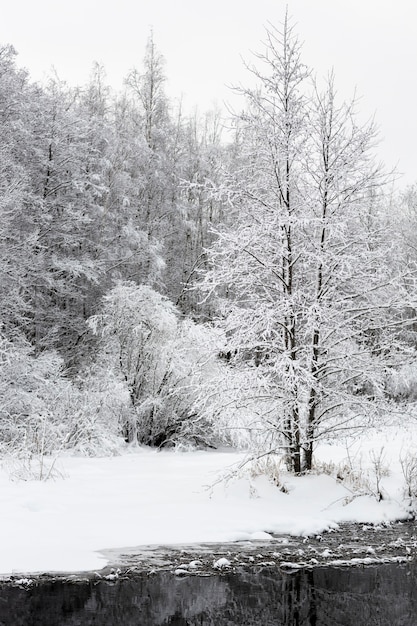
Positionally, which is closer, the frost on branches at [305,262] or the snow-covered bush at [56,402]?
the frost on branches at [305,262]

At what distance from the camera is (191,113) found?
48656 millimetres

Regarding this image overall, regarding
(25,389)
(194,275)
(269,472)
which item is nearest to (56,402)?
(25,389)

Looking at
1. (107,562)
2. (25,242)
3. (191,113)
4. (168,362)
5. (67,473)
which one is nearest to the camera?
(107,562)

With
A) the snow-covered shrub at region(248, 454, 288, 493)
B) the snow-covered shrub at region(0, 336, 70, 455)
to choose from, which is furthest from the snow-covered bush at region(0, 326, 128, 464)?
the snow-covered shrub at region(248, 454, 288, 493)

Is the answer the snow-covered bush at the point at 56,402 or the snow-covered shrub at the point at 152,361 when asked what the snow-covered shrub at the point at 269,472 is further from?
the snow-covered shrub at the point at 152,361

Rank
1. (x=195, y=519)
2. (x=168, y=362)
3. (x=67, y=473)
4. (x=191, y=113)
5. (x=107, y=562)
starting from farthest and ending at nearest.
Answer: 1. (x=191, y=113)
2. (x=168, y=362)
3. (x=67, y=473)
4. (x=195, y=519)
5. (x=107, y=562)

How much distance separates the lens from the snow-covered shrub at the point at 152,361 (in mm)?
17844

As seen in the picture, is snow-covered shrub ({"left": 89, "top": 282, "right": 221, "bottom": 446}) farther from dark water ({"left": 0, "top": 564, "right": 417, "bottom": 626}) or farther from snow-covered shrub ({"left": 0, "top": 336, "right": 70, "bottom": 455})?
dark water ({"left": 0, "top": 564, "right": 417, "bottom": 626})

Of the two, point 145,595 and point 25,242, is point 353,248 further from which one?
point 25,242

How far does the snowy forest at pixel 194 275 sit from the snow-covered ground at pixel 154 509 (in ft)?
2.55

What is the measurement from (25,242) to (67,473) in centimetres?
969

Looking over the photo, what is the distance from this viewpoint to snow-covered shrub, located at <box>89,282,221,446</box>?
1784 centimetres

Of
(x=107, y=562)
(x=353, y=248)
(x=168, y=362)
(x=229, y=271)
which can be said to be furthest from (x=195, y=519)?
(x=168, y=362)

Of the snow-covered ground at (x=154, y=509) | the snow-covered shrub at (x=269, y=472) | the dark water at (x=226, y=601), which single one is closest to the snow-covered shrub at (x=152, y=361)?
the snow-covered ground at (x=154, y=509)
